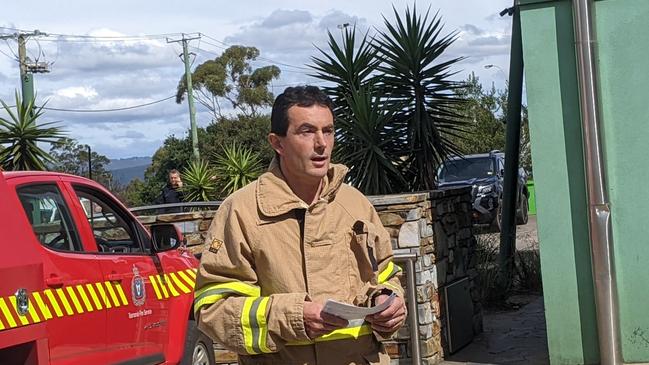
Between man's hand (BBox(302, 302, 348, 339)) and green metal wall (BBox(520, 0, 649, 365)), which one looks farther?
→ green metal wall (BBox(520, 0, 649, 365))

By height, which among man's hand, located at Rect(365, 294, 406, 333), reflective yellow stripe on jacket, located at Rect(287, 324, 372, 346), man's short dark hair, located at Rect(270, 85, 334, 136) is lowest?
reflective yellow stripe on jacket, located at Rect(287, 324, 372, 346)

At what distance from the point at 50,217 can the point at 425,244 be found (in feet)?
11.2

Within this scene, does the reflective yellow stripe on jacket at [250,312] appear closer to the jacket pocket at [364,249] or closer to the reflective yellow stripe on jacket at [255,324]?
the reflective yellow stripe on jacket at [255,324]

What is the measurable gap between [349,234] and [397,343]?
198 inches

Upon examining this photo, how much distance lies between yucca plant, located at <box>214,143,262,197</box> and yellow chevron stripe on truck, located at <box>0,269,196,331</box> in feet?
21.1

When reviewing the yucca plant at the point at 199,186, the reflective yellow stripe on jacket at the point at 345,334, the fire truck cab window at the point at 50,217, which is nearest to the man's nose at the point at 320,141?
the reflective yellow stripe on jacket at the point at 345,334

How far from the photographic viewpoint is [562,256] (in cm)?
705

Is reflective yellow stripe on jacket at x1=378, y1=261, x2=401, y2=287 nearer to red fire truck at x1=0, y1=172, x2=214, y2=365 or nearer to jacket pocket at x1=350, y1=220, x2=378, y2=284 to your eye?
jacket pocket at x1=350, y1=220, x2=378, y2=284

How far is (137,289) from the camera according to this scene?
629 centimetres

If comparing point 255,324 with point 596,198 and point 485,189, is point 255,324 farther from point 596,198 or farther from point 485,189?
point 485,189

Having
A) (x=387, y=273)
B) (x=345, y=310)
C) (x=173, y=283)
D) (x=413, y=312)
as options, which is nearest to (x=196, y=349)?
(x=173, y=283)

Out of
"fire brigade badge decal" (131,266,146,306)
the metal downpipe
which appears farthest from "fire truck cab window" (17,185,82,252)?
the metal downpipe

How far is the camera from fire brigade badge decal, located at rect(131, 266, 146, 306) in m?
6.21

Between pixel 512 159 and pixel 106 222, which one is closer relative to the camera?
pixel 106 222
